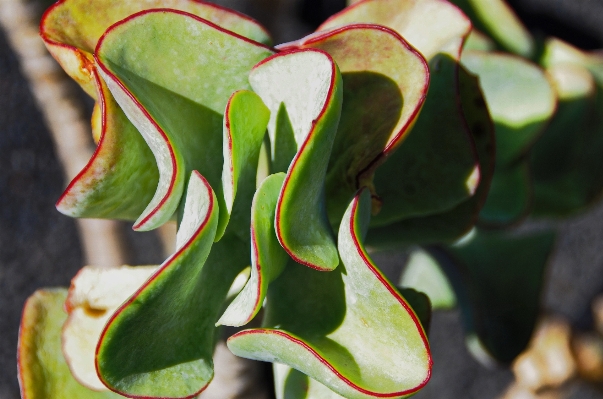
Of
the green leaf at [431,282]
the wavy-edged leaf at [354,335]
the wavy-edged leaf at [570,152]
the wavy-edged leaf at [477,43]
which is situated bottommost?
the green leaf at [431,282]

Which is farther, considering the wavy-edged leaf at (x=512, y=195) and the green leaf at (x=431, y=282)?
the green leaf at (x=431, y=282)

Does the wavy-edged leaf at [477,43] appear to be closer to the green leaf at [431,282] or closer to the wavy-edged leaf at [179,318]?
the green leaf at [431,282]

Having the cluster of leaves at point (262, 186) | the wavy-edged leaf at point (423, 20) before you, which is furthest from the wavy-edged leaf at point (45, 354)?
the wavy-edged leaf at point (423, 20)

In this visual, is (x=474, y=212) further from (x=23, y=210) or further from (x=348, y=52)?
(x=23, y=210)

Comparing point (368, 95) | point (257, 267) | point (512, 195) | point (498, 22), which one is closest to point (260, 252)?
point (257, 267)

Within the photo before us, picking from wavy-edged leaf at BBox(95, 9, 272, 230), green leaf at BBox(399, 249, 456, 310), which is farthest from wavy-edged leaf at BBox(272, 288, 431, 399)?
green leaf at BBox(399, 249, 456, 310)

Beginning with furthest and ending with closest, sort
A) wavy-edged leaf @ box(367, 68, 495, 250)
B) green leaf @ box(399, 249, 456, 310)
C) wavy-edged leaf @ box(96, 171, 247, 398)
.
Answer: green leaf @ box(399, 249, 456, 310)
wavy-edged leaf @ box(367, 68, 495, 250)
wavy-edged leaf @ box(96, 171, 247, 398)

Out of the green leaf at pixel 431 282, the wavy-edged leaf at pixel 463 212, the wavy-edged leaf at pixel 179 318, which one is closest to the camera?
the wavy-edged leaf at pixel 179 318

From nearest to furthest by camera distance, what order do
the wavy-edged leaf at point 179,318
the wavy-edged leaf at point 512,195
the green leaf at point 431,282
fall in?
the wavy-edged leaf at point 179,318 < the wavy-edged leaf at point 512,195 < the green leaf at point 431,282

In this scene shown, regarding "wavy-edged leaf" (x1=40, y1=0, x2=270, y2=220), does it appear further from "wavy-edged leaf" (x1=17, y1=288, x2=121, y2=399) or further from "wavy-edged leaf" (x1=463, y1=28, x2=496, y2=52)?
"wavy-edged leaf" (x1=463, y1=28, x2=496, y2=52)
